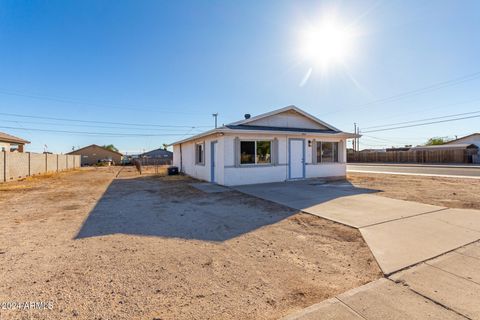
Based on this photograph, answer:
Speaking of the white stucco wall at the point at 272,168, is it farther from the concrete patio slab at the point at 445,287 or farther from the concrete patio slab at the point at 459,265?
the concrete patio slab at the point at 445,287

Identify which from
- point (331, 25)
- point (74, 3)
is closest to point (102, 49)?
point (74, 3)

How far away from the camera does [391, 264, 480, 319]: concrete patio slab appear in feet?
7.57

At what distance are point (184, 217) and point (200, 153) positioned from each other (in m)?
9.82

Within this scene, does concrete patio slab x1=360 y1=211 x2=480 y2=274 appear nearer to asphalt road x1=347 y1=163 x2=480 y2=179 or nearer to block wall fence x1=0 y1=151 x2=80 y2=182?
asphalt road x1=347 y1=163 x2=480 y2=179

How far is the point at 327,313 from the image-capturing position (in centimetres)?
224

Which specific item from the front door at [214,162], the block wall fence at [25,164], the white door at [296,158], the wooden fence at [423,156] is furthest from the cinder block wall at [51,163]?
the wooden fence at [423,156]

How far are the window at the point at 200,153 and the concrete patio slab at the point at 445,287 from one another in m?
12.5

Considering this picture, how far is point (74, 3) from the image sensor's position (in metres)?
10.5

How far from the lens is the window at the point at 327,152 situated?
14.5m

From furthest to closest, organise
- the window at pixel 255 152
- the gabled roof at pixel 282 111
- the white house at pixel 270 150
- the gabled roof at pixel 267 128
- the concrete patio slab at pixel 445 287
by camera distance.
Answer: the gabled roof at pixel 282 111 < the window at pixel 255 152 < the white house at pixel 270 150 < the gabled roof at pixel 267 128 < the concrete patio slab at pixel 445 287

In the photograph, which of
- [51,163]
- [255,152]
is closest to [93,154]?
[51,163]

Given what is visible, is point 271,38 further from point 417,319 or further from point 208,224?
point 417,319

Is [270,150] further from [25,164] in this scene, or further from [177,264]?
[25,164]

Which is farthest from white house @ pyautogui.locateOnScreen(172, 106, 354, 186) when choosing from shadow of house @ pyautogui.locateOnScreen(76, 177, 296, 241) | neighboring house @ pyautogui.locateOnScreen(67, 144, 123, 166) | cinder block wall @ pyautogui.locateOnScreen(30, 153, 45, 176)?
neighboring house @ pyautogui.locateOnScreen(67, 144, 123, 166)
